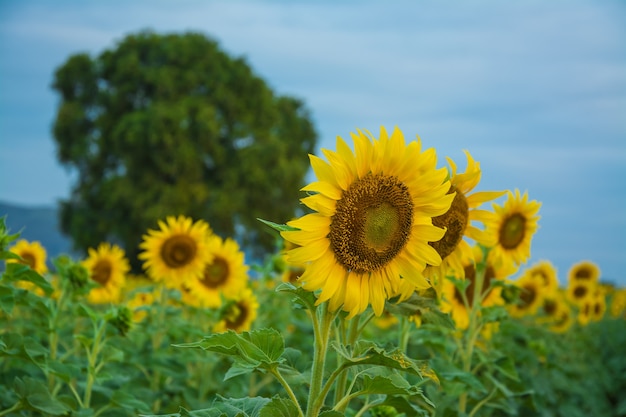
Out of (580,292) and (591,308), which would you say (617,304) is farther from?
(580,292)

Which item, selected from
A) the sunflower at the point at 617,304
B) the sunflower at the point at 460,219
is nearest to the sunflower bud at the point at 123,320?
the sunflower at the point at 460,219

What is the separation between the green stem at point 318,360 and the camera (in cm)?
210

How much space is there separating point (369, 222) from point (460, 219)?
61 cm

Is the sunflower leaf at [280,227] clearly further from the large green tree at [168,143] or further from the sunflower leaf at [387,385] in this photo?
the large green tree at [168,143]

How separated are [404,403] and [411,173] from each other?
66 centimetres

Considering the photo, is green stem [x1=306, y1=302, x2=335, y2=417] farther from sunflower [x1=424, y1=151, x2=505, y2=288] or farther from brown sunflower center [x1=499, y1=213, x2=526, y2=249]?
brown sunflower center [x1=499, y1=213, x2=526, y2=249]

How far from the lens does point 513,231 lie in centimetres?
391

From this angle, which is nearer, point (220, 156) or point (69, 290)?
→ point (69, 290)

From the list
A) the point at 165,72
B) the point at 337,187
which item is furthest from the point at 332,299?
the point at 165,72

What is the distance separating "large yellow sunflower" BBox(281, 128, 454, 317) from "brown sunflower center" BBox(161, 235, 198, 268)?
3.53 m

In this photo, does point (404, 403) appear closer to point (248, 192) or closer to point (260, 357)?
point (260, 357)

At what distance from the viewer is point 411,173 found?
7.36 ft

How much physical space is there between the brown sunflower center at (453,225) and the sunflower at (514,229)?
3.65 ft

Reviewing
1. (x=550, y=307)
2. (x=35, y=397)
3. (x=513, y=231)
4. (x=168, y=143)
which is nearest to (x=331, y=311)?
(x=35, y=397)
